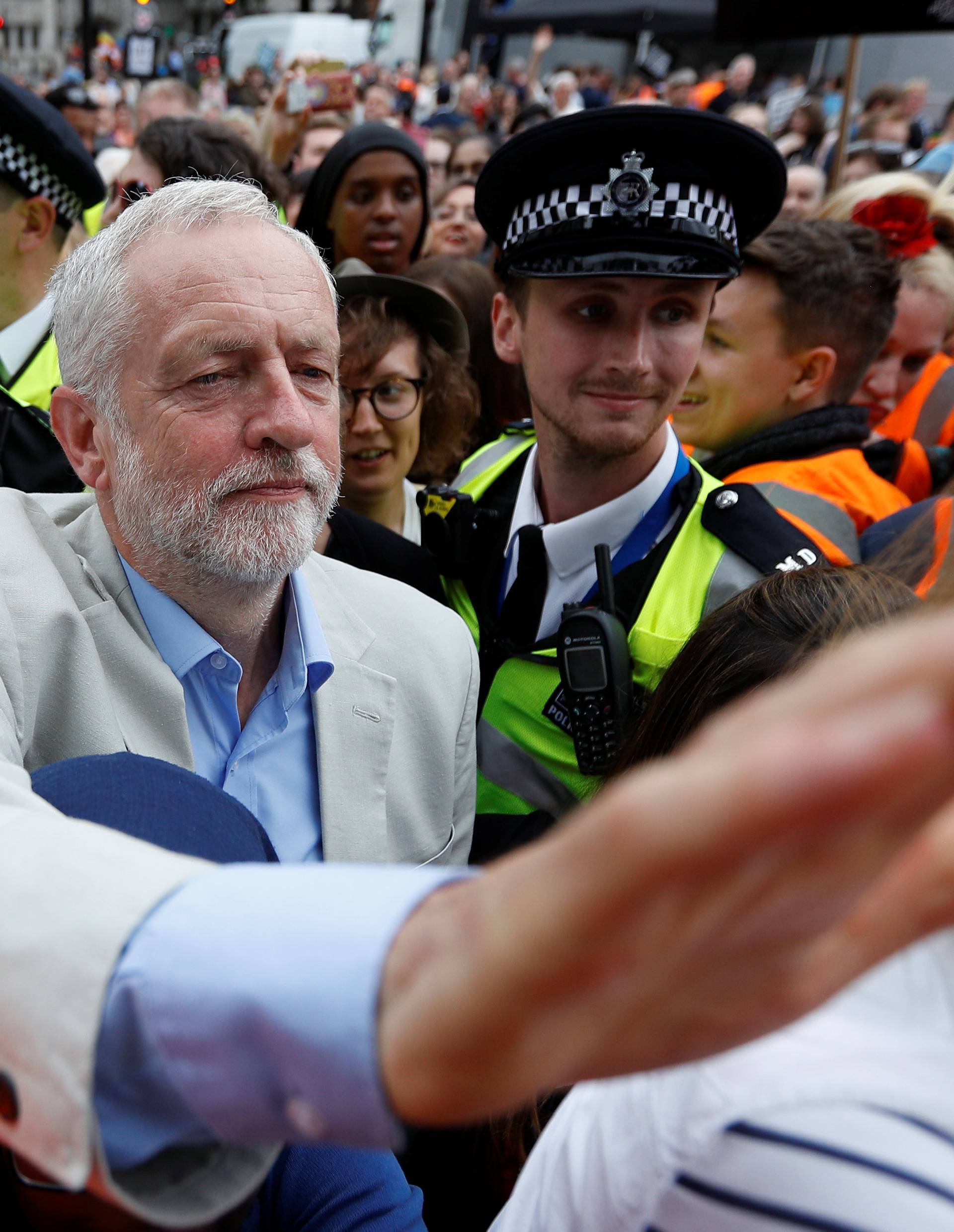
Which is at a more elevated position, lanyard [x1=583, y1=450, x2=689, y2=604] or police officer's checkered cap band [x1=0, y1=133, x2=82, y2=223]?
police officer's checkered cap band [x1=0, y1=133, x2=82, y2=223]

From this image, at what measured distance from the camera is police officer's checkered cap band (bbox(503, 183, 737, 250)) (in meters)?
2.20

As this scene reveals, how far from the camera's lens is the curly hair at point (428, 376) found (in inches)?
120

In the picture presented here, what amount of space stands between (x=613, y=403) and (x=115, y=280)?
102 centimetres

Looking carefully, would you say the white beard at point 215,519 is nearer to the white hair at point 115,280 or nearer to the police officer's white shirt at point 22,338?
the white hair at point 115,280

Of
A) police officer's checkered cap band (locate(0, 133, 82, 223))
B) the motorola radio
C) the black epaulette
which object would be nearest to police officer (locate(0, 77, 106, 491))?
police officer's checkered cap band (locate(0, 133, 82, 223))

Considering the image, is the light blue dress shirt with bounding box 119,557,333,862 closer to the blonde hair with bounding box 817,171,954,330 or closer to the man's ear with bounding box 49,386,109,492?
the man's ear with bounding box 49,386,109,492

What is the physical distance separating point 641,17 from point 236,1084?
14666mm

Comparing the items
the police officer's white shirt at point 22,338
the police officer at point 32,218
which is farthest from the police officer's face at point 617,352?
the police officer's white shirt at point 22,338

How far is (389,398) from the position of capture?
10.2ft

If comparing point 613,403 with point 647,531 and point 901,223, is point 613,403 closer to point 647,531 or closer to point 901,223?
point 647,531

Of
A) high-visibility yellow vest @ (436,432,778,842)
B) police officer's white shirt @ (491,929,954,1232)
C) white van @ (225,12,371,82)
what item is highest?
white van @ (225,12,371,82)

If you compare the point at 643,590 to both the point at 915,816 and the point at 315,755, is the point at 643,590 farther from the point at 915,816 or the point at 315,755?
the point at 915,816

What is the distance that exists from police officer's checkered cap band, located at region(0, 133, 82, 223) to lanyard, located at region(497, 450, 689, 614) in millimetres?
1881

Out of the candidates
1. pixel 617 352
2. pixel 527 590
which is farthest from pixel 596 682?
pixel 617 352
